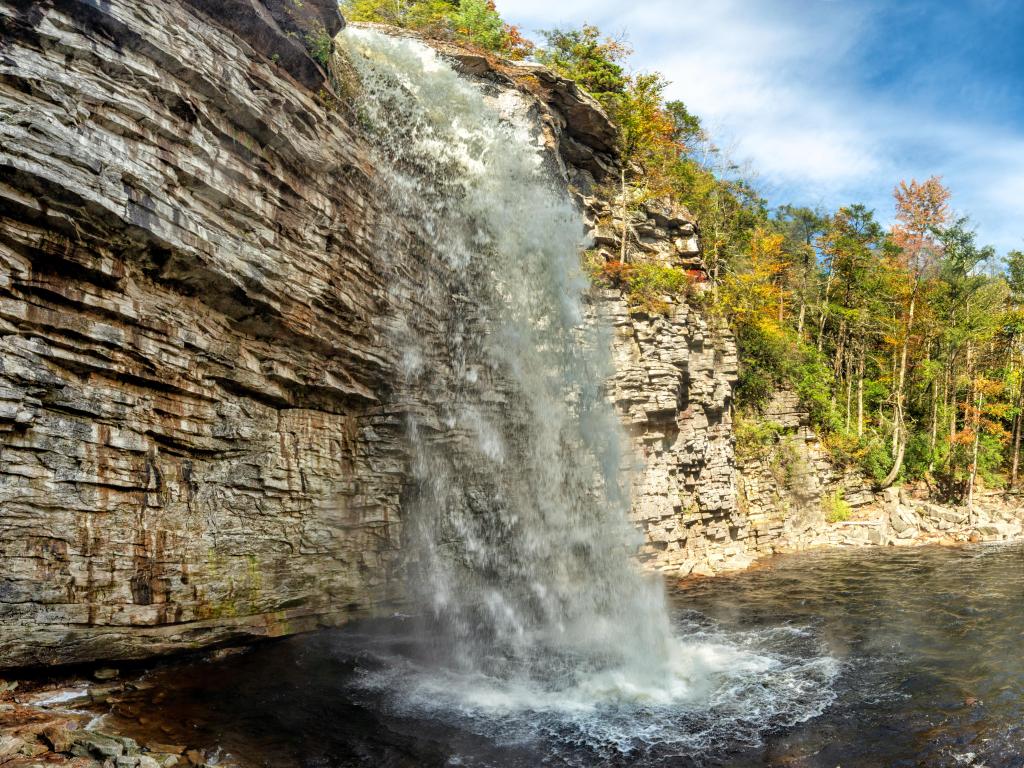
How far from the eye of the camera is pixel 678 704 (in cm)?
895

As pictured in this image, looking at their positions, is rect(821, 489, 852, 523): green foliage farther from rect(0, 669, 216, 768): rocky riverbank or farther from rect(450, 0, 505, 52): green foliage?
rect(0, 669, 216, 768): rocky riverbank

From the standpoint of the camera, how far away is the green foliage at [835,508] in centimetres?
2369

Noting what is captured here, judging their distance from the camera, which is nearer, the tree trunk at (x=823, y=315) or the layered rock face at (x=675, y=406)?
the layered rock face at (x=675, y=406)

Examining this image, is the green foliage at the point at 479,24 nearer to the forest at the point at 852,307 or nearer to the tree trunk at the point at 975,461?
the forest at the point at 852,307

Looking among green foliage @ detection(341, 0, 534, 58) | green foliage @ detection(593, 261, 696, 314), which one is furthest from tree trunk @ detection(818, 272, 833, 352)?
Answer: green foliage @ detection(341, 0, 534, 58)

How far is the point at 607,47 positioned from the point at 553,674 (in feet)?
68.9

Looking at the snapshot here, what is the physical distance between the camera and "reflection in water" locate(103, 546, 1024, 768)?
24.1 ft

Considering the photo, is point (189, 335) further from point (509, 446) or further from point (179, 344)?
point (509, 446)

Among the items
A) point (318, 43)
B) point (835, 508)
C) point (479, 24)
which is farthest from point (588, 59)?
point (835, 508)

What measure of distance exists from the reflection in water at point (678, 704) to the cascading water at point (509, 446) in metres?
0.14

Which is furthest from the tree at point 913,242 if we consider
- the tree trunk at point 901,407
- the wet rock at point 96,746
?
the wet rock at point 96,746

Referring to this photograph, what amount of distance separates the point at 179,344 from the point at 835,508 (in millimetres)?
23659

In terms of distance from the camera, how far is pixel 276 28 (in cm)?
1182

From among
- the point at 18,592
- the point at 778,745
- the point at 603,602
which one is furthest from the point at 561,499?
the point at 18,592
